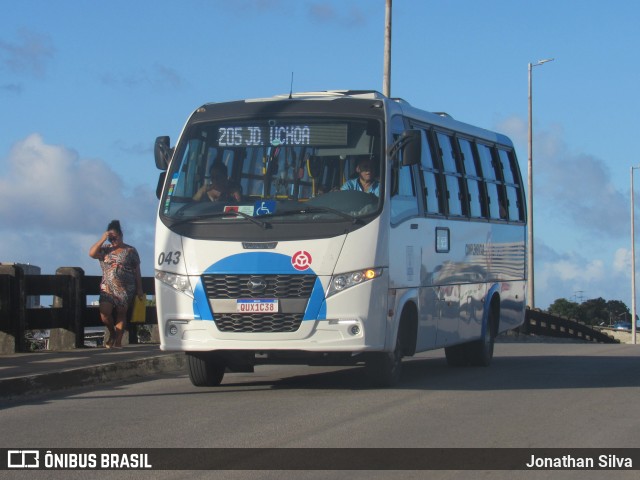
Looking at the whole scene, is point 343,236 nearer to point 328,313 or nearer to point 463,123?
point 328,313

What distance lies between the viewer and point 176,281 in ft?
43.5

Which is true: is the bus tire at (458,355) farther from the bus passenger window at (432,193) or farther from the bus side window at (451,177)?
the bus passenger window at (432,193)

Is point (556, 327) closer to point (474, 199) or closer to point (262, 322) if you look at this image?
point (474, 199)

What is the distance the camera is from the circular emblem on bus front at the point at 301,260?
Result: 12.9 meters

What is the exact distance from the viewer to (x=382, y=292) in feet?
43.0

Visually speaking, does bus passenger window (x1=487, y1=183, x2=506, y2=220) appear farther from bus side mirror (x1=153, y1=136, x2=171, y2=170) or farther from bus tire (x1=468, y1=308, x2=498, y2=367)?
bus side mirror (x1=153, y1=136, x2=171, y2=170)

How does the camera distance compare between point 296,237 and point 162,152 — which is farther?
point 162,152

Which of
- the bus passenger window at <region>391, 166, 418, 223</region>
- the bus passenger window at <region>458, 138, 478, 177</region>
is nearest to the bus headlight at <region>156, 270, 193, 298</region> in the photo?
the bus passenger window at <region>391, 166, 418, 223</region>

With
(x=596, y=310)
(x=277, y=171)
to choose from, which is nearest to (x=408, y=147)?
(x=277, y=171)

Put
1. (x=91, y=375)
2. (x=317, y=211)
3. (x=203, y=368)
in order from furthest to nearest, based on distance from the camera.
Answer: (x=91, y=375) → (x=203, y=368) → (x=317, y=211)

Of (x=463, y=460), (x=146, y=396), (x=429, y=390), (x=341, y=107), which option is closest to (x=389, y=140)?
(x=341, y=107)

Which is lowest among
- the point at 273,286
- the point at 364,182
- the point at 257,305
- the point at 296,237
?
the point at 257,305

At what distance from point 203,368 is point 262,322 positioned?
1.41m

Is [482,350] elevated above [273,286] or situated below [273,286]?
below
